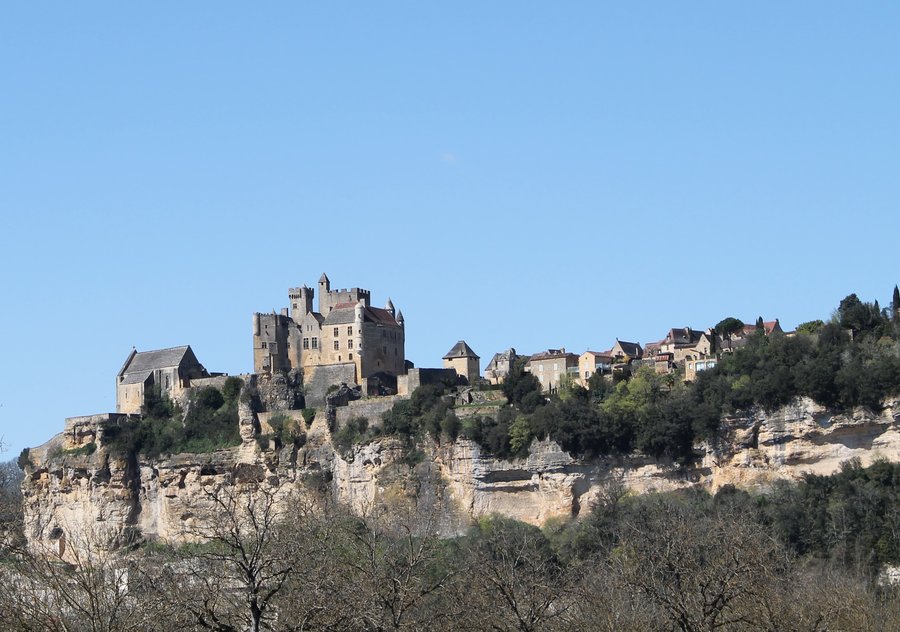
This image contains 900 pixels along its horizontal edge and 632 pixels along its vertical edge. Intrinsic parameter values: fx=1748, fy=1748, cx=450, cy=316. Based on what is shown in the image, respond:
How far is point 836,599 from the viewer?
144ft

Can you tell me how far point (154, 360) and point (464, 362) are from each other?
15.1 m

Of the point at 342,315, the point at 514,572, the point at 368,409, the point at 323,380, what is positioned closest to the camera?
the point at 514,572

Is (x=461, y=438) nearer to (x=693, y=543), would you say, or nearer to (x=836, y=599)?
(x=693, y=543)

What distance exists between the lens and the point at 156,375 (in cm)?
8119

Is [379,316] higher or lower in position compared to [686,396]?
higher

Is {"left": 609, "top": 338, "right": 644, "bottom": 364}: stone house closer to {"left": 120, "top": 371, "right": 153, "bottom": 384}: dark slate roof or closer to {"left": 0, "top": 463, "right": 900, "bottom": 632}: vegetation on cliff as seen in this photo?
{"left": 0, "top": 463, "right": 900, "bottom": 632}: vegetation on cliff

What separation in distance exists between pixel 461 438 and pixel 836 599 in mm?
27692

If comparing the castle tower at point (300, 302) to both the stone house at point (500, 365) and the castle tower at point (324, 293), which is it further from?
the stone house at point (500, 365)

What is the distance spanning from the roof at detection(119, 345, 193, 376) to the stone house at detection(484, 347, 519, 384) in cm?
1395

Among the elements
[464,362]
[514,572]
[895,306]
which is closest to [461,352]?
[464,362]

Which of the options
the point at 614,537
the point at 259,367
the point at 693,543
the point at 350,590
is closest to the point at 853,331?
the point at 614,537

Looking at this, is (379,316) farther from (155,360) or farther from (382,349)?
(155,360)

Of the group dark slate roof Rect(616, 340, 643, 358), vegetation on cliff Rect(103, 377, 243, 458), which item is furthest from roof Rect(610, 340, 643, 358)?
vegetation on cliff Rect(103, 377, 243, 458)

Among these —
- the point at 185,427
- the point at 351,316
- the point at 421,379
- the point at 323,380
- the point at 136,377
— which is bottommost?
the point at 185,427
